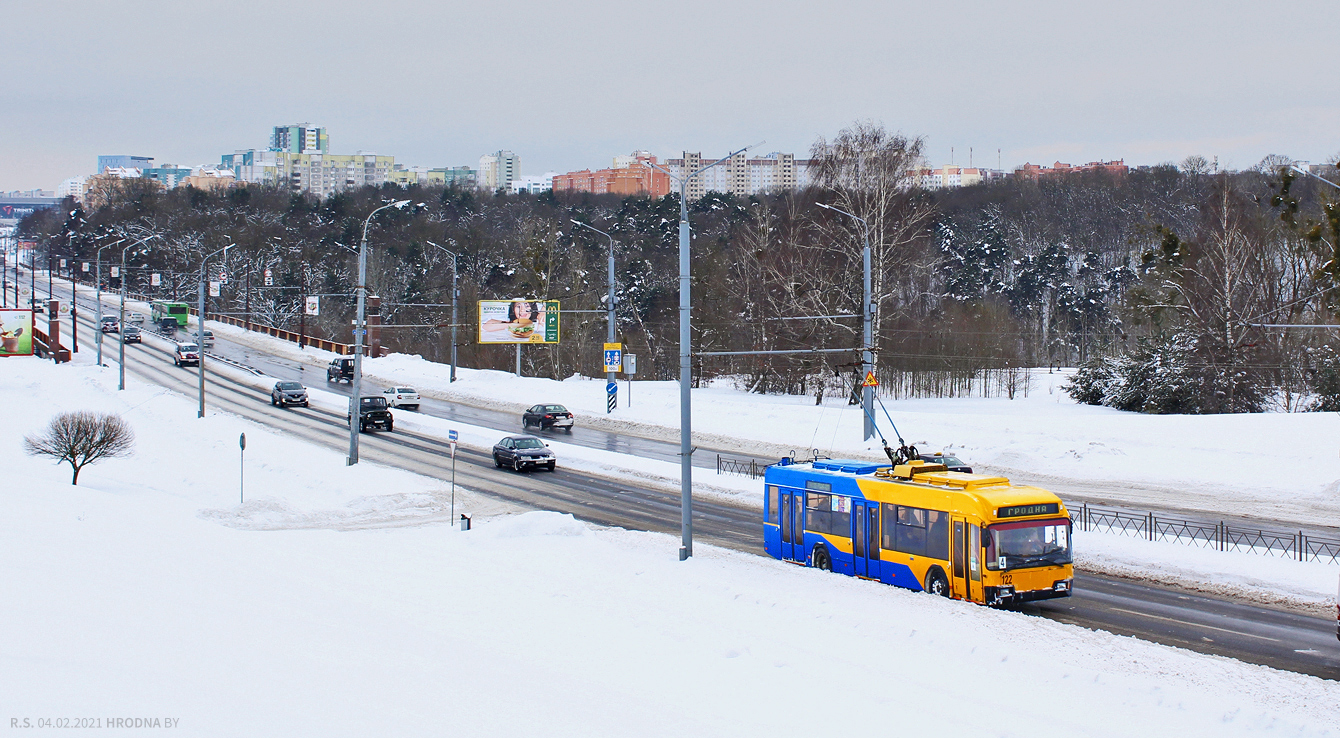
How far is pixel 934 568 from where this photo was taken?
18.2 m

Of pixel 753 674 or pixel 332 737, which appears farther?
pixel 753 674

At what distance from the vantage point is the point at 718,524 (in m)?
27.9

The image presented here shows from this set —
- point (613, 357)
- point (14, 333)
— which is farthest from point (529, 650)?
point (14, 333)

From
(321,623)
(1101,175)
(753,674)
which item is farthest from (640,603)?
(1101,175)

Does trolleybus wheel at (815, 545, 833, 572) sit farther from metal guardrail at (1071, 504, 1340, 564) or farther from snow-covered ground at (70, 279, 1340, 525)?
snow-covered ground at (70, 279, 1340, 525)

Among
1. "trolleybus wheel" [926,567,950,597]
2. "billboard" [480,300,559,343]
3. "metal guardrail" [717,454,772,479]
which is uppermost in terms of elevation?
"billboard" [480,300,559,343]

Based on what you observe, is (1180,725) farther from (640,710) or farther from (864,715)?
(640,710)

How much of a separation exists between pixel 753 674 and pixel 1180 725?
4.54m

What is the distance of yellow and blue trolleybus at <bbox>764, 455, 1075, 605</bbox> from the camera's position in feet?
57.0

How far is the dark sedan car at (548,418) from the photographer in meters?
48.4

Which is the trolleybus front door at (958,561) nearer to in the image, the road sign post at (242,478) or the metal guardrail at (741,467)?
the metal guardrail at (741,467)

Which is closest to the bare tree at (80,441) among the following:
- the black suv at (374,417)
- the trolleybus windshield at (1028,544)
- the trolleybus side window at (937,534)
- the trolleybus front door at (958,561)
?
the black suv at (374,417)

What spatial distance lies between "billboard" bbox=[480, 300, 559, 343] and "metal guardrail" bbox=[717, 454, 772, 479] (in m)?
27.2

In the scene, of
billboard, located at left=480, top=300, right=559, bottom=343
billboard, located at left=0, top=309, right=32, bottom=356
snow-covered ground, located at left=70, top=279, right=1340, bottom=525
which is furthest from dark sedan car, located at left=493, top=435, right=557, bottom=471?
billboard, located at left=0, top=309, right=32, bottom=356
